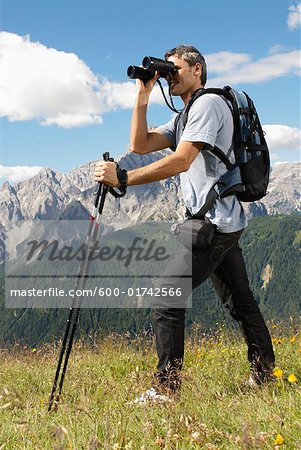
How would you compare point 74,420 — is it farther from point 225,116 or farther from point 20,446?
point 225,116

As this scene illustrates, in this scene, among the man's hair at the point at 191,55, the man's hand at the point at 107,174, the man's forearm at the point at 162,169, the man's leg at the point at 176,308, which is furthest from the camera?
the man's hair at the point at 191,55

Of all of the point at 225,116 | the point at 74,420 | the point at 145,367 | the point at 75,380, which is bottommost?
the point at 145,367

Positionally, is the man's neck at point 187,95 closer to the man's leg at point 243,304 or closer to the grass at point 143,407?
the man's leg at point 243,304

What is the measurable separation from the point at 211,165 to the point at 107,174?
903 millimetres

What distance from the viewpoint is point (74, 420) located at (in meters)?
3.79

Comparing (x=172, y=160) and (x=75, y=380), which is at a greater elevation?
(x=172, y=160)

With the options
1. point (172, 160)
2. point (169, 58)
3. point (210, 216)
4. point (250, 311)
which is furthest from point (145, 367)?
point (169, 58)

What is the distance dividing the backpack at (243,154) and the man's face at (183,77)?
12 cm

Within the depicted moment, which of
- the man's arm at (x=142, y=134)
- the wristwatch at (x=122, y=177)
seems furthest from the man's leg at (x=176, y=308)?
the man's arm at (x=142, y=134)

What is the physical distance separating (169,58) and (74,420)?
3.18 meters

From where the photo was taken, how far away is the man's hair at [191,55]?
487cm

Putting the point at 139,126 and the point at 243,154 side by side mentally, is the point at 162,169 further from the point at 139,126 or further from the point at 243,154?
the point at 139,126

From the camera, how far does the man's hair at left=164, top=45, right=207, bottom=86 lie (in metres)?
4.87

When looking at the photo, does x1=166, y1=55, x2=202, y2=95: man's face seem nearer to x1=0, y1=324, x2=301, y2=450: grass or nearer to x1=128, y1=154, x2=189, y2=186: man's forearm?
x1=128, y1=154, x2=189, y2=186: man's forearm
